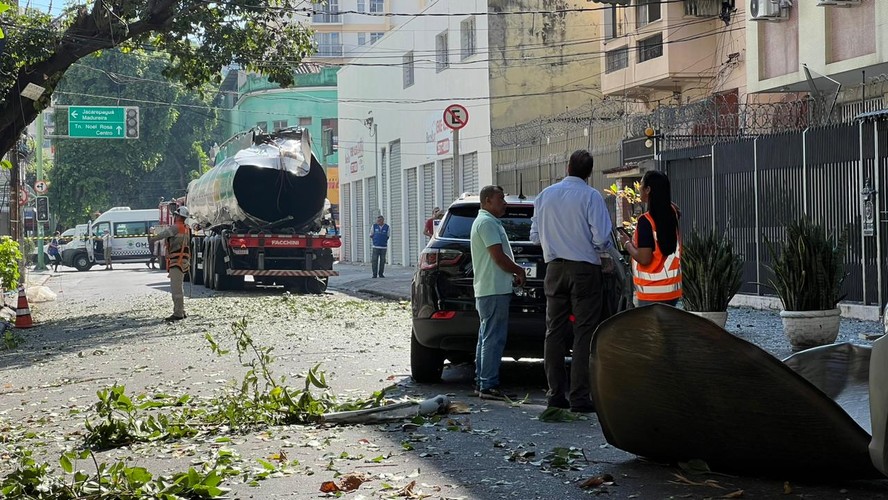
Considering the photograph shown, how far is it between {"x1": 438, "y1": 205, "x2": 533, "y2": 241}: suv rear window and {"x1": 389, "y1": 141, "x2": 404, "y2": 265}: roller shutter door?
36313 mm

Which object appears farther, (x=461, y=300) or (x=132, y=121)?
(x=132, y=121)

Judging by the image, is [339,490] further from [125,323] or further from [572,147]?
[572,147]

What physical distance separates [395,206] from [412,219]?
10.4 ft

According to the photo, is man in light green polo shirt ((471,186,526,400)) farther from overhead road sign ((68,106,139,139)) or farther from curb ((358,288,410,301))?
overhead road sign ((68,106,139,139))

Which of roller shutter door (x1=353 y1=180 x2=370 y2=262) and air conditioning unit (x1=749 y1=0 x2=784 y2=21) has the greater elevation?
air conditioning unit (x1=749 y1=0 x2=784 y2=21)

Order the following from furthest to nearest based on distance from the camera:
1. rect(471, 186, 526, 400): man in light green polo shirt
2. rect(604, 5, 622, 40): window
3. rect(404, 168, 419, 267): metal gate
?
rect(404, 168, 419, 267): metal gate
rect(604, 5, 622, 40): window
rect(471, 186, 526, 400): man in light green polo shirt

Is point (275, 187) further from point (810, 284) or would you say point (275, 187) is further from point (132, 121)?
point (810, 284)

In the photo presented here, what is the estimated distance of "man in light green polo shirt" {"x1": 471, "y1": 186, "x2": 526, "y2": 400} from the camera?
31.8 feet

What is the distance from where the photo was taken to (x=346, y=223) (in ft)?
195

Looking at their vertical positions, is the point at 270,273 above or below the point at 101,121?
below

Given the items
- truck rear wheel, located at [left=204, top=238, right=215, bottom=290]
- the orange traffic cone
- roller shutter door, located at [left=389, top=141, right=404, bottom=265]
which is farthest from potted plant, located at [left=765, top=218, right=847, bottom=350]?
roller shutter door, located at [left=389, top=141, right=404, bottom=265]

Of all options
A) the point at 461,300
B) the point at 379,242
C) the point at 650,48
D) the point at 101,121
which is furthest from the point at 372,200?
the point at 461,300

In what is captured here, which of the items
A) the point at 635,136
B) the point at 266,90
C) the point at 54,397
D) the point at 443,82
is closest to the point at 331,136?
the point at 266,90

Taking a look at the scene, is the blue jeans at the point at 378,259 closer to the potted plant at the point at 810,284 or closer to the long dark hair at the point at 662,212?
the potted plant at the point at 810,284
